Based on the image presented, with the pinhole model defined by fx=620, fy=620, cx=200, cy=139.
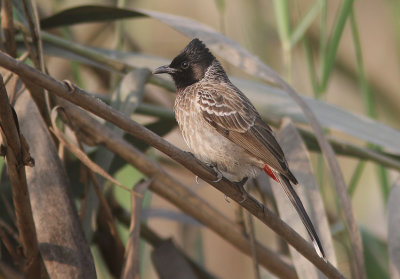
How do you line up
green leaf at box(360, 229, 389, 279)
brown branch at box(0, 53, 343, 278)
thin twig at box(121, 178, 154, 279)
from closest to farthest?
brown branch at box(0, 53, 343, 278)
thin twig at box(121, 178, 154, 279)
green leaf at box(360, 229, 389, 279)

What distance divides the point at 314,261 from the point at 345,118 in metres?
1.18

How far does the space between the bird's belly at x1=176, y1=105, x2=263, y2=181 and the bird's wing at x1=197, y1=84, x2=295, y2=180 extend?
0.11 feet

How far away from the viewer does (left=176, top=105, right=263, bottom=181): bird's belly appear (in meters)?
2.91

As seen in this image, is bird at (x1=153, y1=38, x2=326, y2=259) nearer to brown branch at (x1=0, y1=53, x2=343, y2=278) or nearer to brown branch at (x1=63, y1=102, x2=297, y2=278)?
brown branch at (x1=63, y1=102, x2=297, y2=278)

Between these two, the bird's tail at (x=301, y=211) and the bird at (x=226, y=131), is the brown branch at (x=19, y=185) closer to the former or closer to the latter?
the bird at (x=226, y=131)

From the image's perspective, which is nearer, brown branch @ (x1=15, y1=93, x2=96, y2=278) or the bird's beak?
brown branch @ (x1=15, y1=93, x2=96, y2=278)

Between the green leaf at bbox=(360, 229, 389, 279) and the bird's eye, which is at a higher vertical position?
the bird's eye

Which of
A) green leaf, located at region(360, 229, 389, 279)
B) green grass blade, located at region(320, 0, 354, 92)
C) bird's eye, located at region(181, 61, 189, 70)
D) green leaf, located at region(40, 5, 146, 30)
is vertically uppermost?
green grass blade, located at region(320, 0, 354, 92)

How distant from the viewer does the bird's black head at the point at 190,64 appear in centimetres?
326

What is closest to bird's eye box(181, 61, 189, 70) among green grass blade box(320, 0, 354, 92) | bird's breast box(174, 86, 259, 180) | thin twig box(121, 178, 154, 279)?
bird's breast box(174, 86, 259, 180)

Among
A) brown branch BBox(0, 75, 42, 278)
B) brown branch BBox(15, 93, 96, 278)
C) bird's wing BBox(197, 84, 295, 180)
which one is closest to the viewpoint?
brown branch BBox(0, 75, 42, 278)

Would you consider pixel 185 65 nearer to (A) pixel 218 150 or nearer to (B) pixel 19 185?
(A) pixel 218 150

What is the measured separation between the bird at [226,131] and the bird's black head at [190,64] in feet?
0.05

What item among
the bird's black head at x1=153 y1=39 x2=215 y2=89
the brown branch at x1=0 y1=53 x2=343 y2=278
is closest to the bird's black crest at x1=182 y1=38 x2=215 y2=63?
the bird's black head at x1=153 y1=39 x2=215 y2=89
